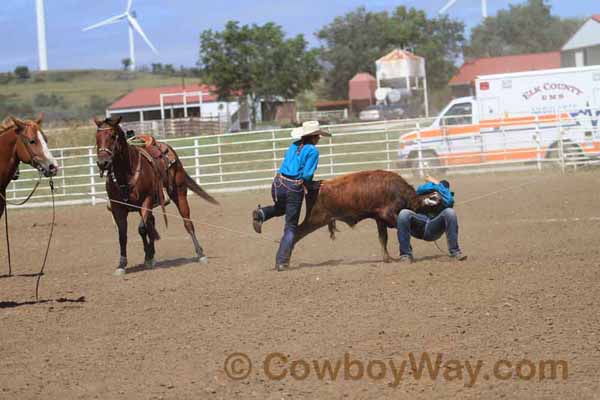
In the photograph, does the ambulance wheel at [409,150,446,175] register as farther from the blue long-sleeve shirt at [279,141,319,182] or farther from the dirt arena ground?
the blue long-sleeve shirt at [279,141,319,182]

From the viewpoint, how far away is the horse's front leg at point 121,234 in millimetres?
9805

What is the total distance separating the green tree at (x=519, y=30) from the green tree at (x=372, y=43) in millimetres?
7070

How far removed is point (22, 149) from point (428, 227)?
439 cm

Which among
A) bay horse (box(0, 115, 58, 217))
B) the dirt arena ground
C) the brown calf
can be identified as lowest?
the dirt arena ground

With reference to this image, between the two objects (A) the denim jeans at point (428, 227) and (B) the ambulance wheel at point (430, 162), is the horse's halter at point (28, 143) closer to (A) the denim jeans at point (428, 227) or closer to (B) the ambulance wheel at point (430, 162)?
(A) the denim jeans at point (428, 227)

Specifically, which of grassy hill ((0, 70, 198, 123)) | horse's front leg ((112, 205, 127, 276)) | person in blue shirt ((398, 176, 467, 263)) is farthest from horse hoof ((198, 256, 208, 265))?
grassy hill ((0, 70, 198, 123))

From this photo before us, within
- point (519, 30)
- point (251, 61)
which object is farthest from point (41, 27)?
point (519, 30)

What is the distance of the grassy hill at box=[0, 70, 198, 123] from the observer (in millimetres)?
51662

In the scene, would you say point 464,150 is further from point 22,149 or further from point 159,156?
point 22,149

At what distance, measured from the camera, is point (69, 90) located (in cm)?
7144

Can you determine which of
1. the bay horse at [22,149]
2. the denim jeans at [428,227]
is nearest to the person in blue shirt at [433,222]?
the denim jeans at [428,227]

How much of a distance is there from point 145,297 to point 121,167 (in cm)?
233

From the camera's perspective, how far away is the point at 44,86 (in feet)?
217

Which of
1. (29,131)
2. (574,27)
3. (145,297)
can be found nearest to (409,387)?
(145,297)
